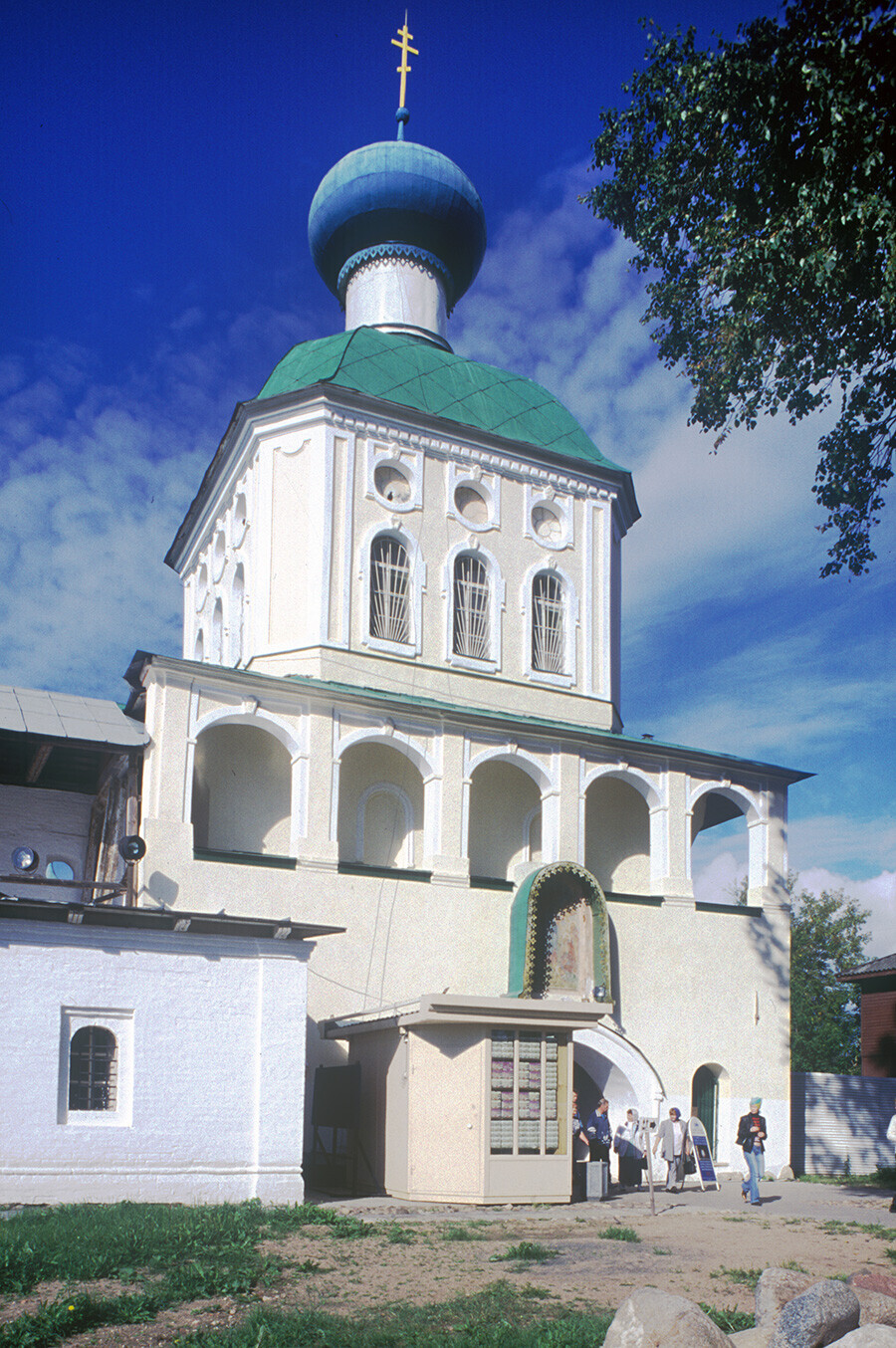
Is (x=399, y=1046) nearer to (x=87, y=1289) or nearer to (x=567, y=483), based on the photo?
(x=87, y=1289)

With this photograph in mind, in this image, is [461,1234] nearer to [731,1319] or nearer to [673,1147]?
[731,1319]

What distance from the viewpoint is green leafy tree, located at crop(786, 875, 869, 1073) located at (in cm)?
4106

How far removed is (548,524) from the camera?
23656 mm

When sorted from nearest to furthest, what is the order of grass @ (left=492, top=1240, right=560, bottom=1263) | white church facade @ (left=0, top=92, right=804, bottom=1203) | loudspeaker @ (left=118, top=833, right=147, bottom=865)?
grass @ (left=492, top=1240, right=560, bottom=1263), loudspeaker @ (left=118, top=833, right=147, bottom=865), white church facade @ (left=0, top=92, right=804, bottom=1203)

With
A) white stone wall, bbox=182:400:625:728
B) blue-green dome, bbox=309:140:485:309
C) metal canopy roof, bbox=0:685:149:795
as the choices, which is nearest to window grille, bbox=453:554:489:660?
white stone wall, bbox=182:400:625:728

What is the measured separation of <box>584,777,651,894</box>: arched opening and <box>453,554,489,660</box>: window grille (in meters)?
3.03

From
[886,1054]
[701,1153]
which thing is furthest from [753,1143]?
[886,1054]

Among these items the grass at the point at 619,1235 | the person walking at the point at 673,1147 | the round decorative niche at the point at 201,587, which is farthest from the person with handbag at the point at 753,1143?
the round decorative niche at the point at 201,587

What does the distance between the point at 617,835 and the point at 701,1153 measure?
5773 mm

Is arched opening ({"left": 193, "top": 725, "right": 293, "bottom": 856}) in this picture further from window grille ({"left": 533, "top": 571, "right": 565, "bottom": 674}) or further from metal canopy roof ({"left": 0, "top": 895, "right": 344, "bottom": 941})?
window grille ({"left": 533, "top": 571, "right": 565, "bottom": 674})

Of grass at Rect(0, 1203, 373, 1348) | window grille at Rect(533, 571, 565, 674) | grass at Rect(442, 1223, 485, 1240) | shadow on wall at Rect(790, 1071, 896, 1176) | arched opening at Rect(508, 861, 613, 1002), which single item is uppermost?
window grille at Rect(533, 571, 565, 674)

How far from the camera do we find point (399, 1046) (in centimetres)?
1517

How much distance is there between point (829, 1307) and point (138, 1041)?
873 centimetres

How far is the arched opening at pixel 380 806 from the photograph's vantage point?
19.9 meters
